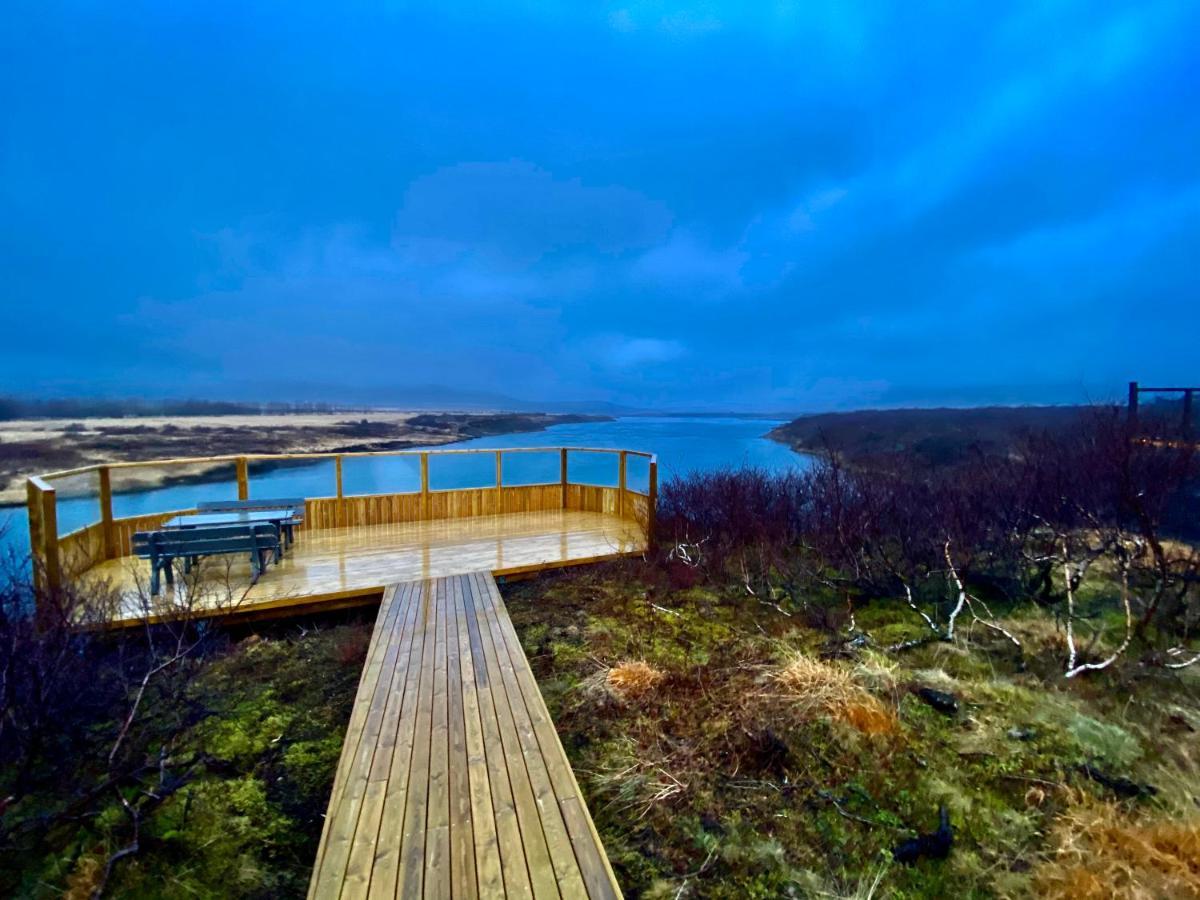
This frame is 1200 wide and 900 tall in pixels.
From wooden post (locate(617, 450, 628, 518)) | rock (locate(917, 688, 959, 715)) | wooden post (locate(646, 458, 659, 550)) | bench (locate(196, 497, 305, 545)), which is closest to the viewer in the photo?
rock (locate(917, 688, 959, 715))

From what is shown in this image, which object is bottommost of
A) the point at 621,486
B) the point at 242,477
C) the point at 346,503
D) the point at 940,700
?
the point at 940,700

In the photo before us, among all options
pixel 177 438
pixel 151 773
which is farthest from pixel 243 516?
pixel 177 438

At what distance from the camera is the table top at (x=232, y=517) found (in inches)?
220

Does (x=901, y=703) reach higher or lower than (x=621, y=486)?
lower

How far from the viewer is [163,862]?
7.88 feet

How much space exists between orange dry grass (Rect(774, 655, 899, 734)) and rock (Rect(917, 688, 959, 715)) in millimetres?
416

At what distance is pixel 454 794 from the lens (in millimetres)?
2342

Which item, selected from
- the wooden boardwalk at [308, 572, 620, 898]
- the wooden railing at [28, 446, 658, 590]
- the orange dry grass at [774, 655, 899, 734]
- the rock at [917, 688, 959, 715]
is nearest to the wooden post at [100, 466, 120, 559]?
the wooden railing at [28, 446, 658, 590]

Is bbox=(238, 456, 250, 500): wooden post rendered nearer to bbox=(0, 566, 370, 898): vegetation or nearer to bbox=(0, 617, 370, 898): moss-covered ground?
bbox=(0, 566, 370, 898): vegetation

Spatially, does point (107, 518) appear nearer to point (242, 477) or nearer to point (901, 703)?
point (242, 477)

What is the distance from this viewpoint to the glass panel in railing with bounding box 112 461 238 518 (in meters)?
7.12

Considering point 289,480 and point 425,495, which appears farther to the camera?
point 289,480

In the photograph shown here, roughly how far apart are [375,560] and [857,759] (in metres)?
5.44

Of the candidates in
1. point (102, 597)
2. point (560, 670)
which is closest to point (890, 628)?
point (560, 670)
